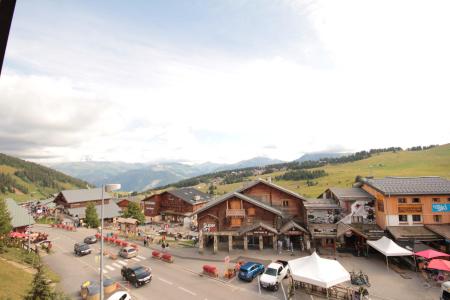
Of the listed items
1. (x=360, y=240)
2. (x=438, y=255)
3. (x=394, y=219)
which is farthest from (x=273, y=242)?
(x=438, y=255)

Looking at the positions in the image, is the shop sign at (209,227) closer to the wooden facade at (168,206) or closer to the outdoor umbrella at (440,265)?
the outdoor umbrella at (440,265)

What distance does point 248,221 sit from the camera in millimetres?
42875

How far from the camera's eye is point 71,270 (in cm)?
3416

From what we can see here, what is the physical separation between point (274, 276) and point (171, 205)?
6370 centimetres

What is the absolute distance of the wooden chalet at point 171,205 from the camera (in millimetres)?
84000

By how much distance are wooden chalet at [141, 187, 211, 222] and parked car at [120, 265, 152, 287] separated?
Answer: 52.4 metres

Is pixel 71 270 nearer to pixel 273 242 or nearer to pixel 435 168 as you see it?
pixel 273 242

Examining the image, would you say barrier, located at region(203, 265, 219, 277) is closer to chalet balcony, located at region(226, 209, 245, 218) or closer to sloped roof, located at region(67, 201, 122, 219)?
chalet balcony, located at region(226, 209, 245, 218)

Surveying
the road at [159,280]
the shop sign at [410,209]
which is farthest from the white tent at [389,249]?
the road at [159,280]

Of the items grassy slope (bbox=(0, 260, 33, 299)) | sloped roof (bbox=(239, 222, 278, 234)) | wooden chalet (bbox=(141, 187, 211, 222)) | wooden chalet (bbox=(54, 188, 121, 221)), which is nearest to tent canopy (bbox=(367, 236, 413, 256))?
sloped roof (bbox=(239, 222, 278, 234))

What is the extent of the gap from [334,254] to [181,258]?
22.0m

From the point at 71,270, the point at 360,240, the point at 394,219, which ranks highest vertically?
the point at 394,219

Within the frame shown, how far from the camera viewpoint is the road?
2636cm

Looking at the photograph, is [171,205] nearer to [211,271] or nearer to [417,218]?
[211,271]
